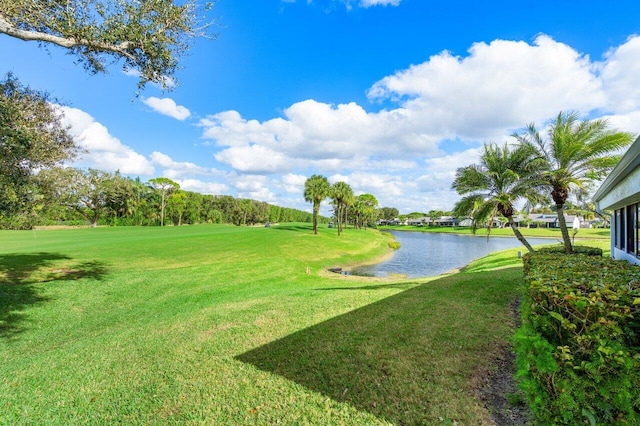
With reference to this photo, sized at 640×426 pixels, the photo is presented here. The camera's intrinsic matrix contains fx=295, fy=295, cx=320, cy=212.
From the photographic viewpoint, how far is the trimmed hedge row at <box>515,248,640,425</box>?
7.73 feet

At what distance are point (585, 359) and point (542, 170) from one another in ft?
40.4

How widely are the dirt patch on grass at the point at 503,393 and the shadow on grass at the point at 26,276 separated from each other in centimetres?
1038

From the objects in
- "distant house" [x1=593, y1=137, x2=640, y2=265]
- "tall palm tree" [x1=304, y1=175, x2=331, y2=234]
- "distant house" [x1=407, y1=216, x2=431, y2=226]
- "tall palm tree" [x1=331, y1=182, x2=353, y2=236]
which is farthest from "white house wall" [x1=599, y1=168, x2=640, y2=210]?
"distant house" [x1=407, y1=216, x2=431, y2=226]

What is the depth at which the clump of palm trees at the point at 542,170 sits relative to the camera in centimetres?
1096

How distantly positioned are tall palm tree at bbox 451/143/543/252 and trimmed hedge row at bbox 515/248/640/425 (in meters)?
11.1

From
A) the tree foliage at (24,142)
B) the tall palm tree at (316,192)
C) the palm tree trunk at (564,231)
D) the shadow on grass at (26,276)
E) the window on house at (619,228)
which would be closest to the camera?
the tree foliage at (24,142)

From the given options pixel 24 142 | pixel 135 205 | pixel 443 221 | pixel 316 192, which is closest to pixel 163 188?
pixel 135 205

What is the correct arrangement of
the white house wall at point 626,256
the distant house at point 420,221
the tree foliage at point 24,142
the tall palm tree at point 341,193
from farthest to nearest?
the distant house at point 420,221, the tall palm tree at point 341,193, the white house wall at point 626,256, the tree foliage at point 24,142

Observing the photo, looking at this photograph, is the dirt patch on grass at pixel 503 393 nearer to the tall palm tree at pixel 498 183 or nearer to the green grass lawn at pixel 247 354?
the green grass lawn at pixel 247 354

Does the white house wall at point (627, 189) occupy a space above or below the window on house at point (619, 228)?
above

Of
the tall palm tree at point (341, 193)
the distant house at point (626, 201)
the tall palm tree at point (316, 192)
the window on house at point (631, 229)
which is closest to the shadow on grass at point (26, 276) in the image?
the distant house at point (626, 201)

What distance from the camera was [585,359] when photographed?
2494 mm

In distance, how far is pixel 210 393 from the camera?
13.0 ft

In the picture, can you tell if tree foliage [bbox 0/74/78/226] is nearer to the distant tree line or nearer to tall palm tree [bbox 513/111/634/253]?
tall palm tree [bbox 513/111/634/253]
